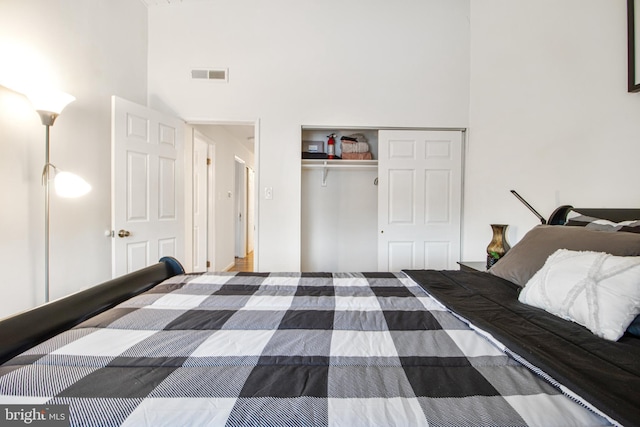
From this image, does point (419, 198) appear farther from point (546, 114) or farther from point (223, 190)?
point (223, 190)

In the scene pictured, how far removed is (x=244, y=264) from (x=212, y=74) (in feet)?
10.9

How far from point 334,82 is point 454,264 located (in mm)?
2409

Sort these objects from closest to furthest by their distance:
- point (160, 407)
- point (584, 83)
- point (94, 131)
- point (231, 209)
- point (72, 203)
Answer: point (160, 407) → point (584, 83) → point (72, 203) → point (94, 131) → point (231, 209)

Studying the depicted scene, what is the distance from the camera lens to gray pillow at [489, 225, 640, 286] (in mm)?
1030

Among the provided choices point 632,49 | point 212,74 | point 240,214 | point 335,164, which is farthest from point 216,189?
point 632,49

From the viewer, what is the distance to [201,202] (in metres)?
3.79

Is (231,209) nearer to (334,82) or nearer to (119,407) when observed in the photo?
(334,82)

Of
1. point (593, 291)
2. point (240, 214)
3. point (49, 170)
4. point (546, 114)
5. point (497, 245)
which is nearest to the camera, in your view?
point (593, 291)

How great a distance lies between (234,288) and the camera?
4.56 feet

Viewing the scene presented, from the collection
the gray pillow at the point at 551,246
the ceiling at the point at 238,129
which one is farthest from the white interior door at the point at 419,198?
the ceiling at the point at 238,129

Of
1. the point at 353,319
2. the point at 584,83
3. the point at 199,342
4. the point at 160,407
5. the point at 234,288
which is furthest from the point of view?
the point at 584,83

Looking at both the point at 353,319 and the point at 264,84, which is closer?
the point at 353,319

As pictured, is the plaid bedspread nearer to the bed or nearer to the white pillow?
the bed

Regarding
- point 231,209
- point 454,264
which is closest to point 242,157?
point 231,209
